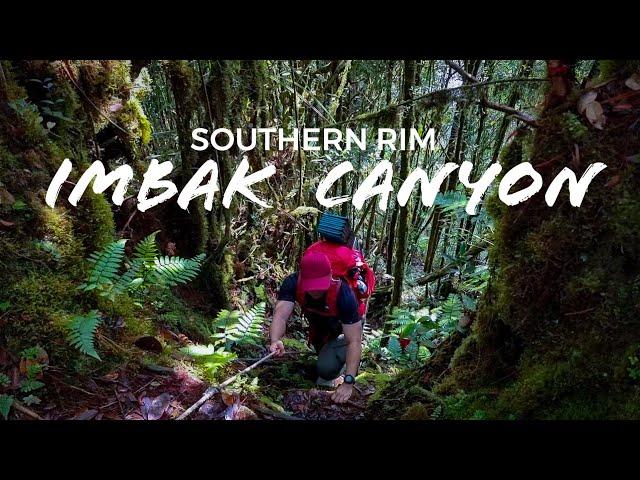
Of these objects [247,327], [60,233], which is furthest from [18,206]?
[247,327]

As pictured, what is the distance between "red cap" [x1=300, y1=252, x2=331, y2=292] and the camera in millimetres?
4238

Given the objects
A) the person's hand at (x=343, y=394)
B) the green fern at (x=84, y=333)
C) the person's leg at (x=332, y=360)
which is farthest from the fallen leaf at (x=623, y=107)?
the green fern at (x=84, y=333)

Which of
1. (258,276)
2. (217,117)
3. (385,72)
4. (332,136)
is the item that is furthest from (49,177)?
(385,72)

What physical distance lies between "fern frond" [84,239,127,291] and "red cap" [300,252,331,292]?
68.8 inches

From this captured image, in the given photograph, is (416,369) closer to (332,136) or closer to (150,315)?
(150,315)

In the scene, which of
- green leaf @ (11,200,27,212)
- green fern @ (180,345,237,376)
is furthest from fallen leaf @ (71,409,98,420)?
green leaf @ (11,200,27,212)

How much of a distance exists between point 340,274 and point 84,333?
2.67m

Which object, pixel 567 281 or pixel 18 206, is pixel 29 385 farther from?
pixel 567 281

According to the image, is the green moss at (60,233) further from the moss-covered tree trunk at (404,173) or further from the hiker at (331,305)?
the moss-covered tree trunk at (404,173)

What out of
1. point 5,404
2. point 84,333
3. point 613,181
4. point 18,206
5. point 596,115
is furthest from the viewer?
point 18,206

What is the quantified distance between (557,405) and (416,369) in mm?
1485

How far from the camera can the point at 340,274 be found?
4.74m

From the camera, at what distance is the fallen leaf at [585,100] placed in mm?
2671

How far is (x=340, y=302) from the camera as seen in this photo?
4359 mm
